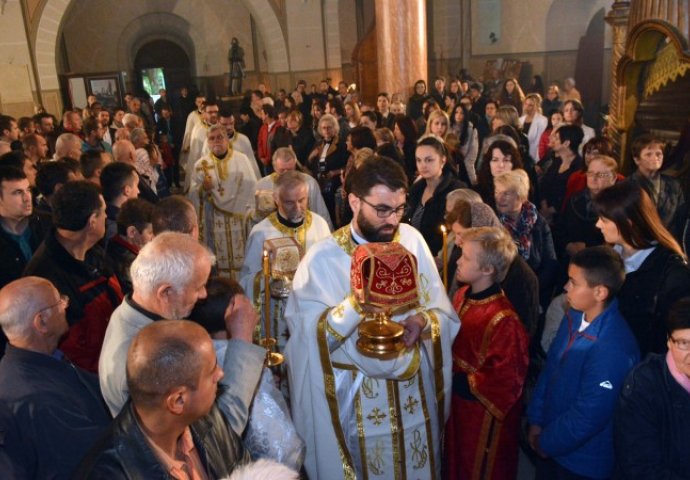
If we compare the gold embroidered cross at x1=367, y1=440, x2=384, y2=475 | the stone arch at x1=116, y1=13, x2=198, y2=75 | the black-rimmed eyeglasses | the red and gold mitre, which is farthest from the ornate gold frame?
the stone arch at x1=116, y1=13, x2=198, y2=75

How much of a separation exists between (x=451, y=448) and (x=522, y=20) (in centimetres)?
1574

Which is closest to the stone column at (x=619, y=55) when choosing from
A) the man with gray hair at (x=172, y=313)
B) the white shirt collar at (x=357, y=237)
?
the white shirt collar at (x=357, y=237)

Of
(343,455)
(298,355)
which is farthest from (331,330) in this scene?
(343,455)

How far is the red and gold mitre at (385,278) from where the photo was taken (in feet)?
7.29

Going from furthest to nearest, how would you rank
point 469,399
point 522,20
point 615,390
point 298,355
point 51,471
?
1. point 522,20
2. point 469,399
3. point 298,355
4. point 615,390
5. point 51,471

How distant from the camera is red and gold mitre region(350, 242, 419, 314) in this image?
7.29 feet

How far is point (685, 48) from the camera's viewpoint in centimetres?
530

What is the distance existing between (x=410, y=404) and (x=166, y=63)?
19294 millimetres

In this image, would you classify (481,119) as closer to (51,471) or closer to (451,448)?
(451,448)

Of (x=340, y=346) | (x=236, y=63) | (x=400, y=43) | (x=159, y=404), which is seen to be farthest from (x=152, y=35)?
(x=159, y=404)

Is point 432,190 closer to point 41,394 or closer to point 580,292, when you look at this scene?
point 580,292

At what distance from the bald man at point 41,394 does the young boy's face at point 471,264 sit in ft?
5.33

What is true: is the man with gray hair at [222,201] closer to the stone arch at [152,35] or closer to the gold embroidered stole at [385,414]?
the gold embroidered stole at [385,414]

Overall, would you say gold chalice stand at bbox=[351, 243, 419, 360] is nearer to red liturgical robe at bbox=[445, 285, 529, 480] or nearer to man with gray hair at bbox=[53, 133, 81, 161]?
red liturgical robe at bbox=[445, 285, 529, 480]
